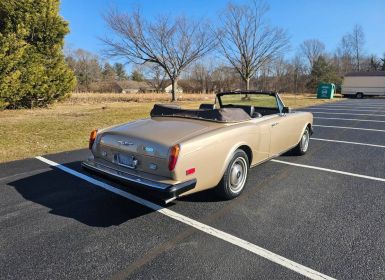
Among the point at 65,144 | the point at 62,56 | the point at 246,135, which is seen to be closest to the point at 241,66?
the point at 62,56

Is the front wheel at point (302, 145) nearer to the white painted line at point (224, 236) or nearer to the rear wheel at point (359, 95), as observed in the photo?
the white painted line at point (224, 236)

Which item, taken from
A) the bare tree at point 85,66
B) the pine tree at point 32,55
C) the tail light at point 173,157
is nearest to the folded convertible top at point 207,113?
the tail light at point 173,157

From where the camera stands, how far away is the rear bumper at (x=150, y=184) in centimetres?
317

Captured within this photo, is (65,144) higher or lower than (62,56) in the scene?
lower

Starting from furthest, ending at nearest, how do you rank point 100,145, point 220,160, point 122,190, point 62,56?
point 62,56 → point 122,190 → point 100,145 → point 220,160

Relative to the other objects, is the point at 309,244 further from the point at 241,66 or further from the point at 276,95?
the point at 241,66

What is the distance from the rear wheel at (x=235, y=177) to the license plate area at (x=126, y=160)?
1057 millimetres

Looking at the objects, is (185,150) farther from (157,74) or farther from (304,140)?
(157,74)

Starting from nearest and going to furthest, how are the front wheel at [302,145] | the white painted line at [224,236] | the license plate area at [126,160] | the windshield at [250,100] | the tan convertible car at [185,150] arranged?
the white painted line at [224,236] → the tan convertible car at [185,150] → the license plate area at [126,160] → the windshield at [250,100] → the front wheel at [302,145]

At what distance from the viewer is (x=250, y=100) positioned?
18.6 ft

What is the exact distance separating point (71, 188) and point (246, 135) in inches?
98.1

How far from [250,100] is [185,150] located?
272 centimetres

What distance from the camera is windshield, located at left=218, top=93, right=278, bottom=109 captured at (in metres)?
5.60

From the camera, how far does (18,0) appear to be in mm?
14266
